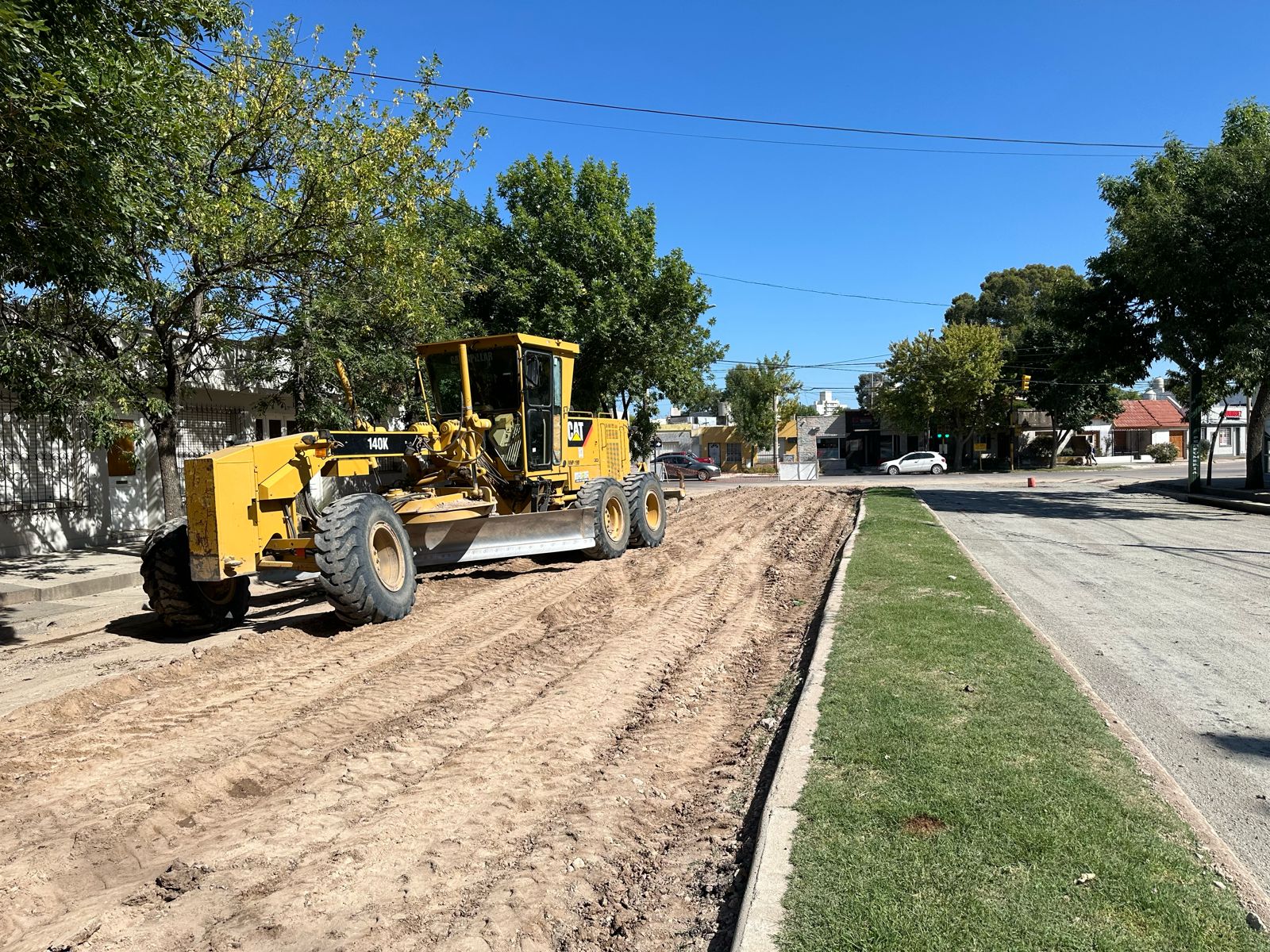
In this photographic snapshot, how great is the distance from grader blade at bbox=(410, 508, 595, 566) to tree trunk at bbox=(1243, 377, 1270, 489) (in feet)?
68.4

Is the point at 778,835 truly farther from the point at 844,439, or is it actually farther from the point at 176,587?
the point at 844,439

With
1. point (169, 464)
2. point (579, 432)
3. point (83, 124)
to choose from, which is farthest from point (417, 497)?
point (169, 464)

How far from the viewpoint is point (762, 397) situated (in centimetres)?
6544

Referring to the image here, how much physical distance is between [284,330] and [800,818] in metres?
14.4

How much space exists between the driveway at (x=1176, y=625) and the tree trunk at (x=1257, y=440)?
18.1 feet

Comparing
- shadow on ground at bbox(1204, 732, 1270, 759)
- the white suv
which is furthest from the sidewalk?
the white suv

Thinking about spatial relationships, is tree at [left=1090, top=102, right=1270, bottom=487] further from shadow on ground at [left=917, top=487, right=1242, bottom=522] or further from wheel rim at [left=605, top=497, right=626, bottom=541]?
wheel rim at [left=605, top=497, right=626, bottom=541]

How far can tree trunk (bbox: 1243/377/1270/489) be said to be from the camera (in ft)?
77.1

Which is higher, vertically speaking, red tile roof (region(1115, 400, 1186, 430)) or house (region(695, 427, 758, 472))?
red tile roof (region(1115, 400, 1186, 430))

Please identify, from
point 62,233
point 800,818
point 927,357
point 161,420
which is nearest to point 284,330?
point 161,420

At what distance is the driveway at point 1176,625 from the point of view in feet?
15.3

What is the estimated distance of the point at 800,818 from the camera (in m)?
3.89

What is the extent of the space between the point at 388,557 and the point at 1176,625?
7784 mm

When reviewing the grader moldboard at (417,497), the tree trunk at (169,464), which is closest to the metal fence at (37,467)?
the tree trunk at (169,464)
